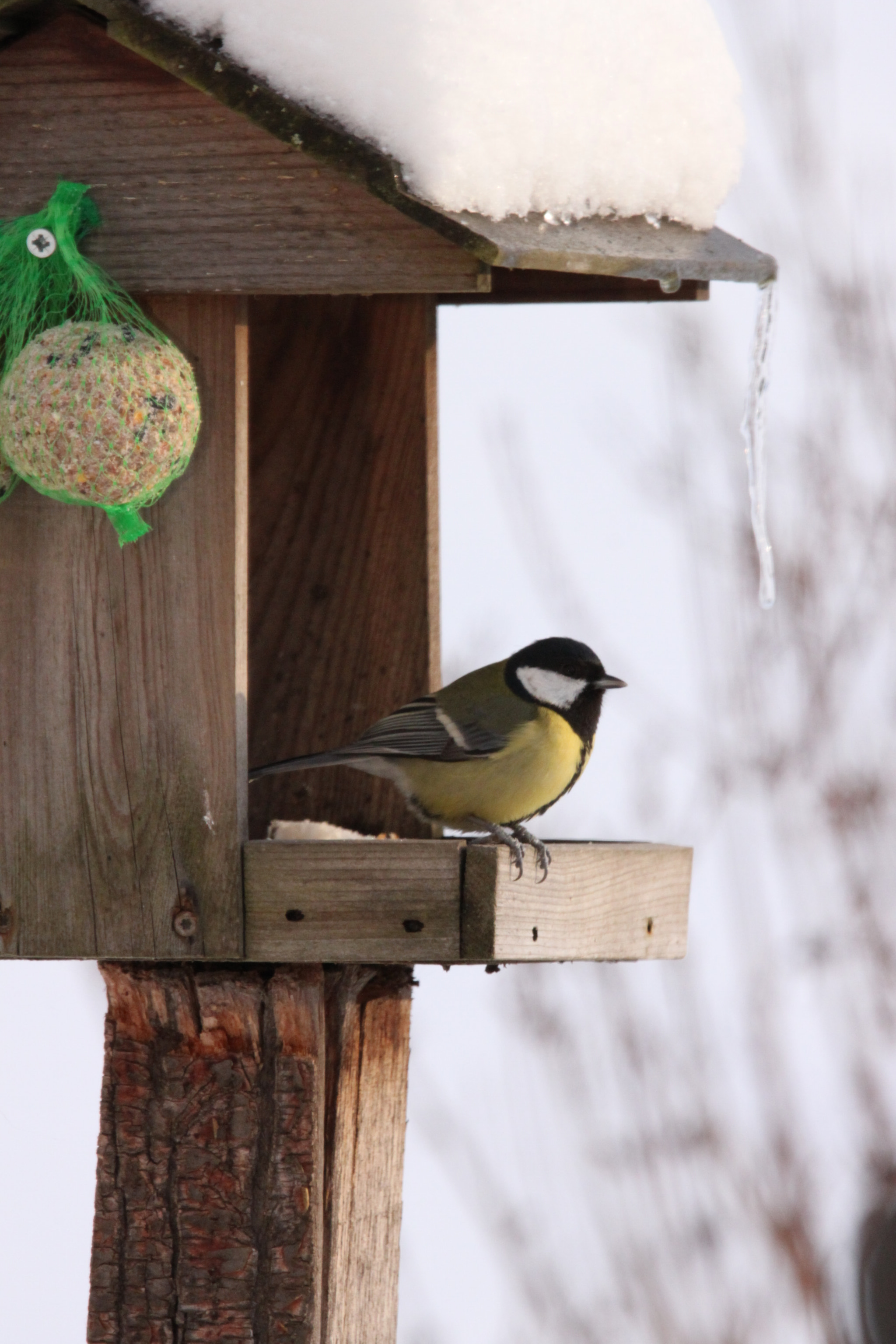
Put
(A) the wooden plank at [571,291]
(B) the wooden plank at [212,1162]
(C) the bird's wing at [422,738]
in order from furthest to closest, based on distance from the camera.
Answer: (A) the wooden plank at [571,291]
(C) the bird's wing at [422,738]
(B) the wooden plank at [212,1162]

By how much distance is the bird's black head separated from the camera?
8.85ft

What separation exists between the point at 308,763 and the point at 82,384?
747 mm

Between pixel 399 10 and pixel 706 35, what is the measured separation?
2.00 feet

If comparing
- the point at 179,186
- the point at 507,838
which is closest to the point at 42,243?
the point at 179,186

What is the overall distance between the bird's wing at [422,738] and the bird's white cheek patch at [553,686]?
268mm

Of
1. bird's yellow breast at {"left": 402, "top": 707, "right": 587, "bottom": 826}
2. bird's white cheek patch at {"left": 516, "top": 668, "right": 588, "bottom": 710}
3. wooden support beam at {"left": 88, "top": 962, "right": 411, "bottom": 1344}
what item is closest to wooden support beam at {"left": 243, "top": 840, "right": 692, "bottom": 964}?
wooden support beam at {"left": 88, "top": 962, "right": 411, "bottom": 1344}

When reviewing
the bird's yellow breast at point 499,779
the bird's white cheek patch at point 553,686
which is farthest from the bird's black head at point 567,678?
the bird's yellow breast at point 499,779

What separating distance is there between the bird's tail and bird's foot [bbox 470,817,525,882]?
0.23 meters

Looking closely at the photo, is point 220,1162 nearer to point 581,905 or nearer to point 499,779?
point 581,905

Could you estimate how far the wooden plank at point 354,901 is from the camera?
6.24ft

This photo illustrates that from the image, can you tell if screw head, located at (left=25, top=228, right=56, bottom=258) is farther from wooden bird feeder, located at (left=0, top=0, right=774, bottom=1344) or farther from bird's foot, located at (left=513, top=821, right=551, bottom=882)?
bird's foot, located at (left=513, top=821, right=551, bottom=882)

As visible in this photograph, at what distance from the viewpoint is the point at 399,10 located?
194cm

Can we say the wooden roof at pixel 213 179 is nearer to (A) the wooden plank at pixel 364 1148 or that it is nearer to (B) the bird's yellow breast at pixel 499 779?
(B) the bird's yellow breast at pixel 499 779

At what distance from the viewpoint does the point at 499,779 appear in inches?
97.6
